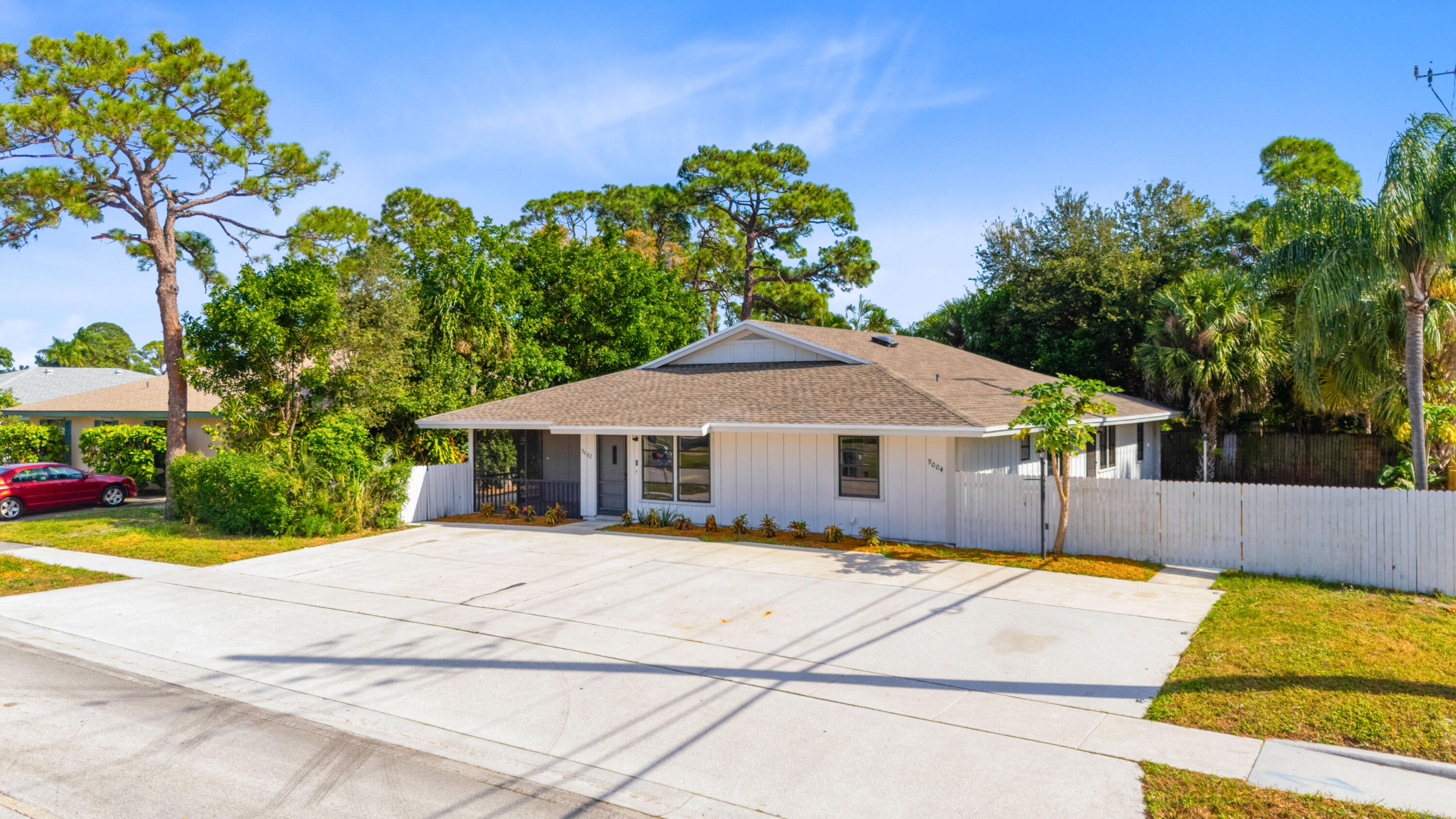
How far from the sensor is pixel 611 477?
20.3 metres

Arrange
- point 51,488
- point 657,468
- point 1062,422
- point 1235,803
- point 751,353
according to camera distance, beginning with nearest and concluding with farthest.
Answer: point 1235,803, point 1062,422, point 657,468, point 751,353, point 51,488

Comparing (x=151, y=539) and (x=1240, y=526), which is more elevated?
(x=1240, y=526)

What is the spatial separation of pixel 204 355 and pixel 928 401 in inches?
633

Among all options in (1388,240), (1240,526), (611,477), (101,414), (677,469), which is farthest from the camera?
(101,414)

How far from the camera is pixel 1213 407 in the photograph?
24172 mm

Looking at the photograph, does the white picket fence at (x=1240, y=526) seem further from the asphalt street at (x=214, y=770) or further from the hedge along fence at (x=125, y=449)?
the hedge along fence at (x=125, y=449)

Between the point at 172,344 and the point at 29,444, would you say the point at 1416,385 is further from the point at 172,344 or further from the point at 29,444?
the point at 29,444

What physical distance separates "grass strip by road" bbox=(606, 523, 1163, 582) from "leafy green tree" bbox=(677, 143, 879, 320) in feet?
81.8

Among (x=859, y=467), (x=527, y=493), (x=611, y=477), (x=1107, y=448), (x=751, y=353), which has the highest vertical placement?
(x=751, y=353)

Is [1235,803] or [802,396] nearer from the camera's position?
[1235,803]

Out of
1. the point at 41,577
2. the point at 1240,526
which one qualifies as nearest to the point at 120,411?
the point at 41,577

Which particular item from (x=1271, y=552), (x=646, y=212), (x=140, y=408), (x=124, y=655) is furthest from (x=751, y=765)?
(x=646, y=212)

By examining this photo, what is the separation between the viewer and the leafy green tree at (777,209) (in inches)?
1524

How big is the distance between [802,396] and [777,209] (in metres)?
23.2
